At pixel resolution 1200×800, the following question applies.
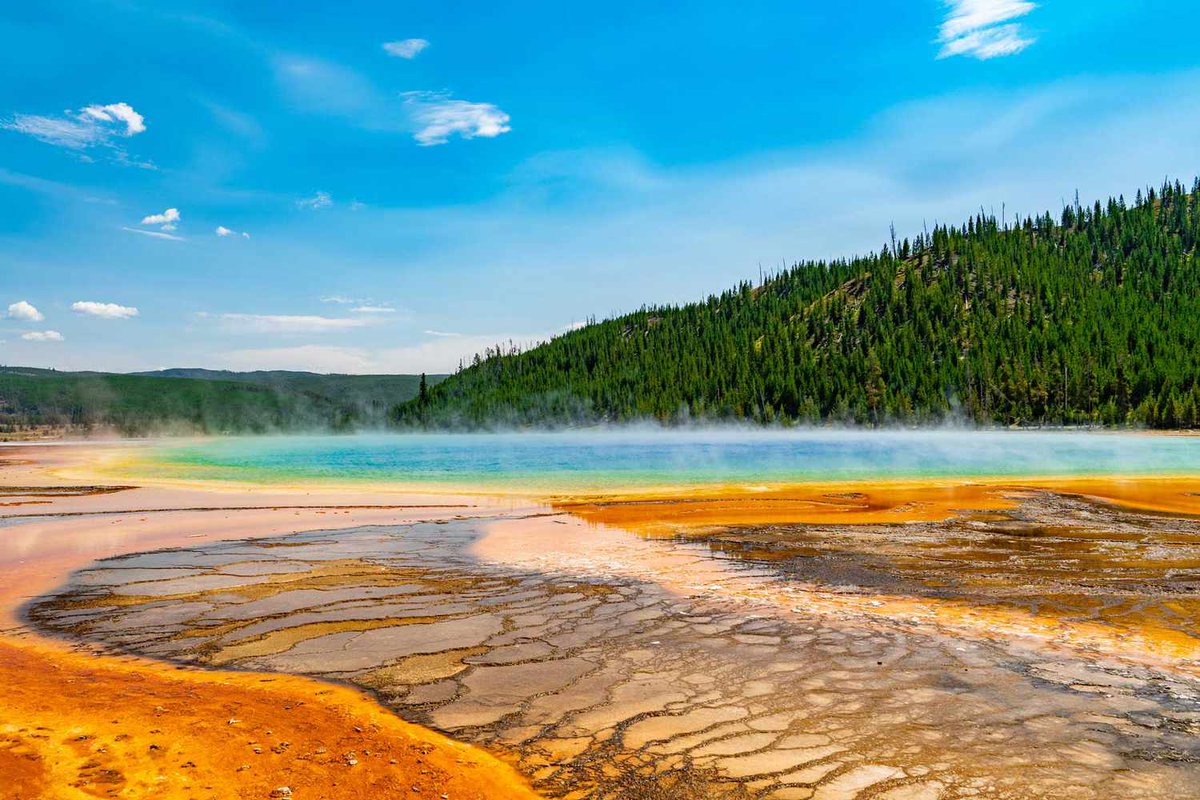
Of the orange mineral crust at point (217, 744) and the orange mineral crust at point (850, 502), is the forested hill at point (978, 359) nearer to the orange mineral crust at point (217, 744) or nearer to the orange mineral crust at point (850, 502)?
the orange mineral crust at point (850, 502)

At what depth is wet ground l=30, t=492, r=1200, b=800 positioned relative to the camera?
5.51 metres

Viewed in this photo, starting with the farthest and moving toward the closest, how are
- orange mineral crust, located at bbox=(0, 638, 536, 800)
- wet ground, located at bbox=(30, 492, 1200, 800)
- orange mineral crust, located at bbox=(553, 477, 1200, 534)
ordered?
orange mineral crust, located at bbox=(553, 477, 1200, 534) < wet ground, located at bbox=(30, 492, 1200, 800) < orange mineral crust, located at bbox=(0, 638, 536, 800)

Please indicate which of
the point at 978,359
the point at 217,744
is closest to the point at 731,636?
the point at 217,744

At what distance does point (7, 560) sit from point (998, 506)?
28.7 metres

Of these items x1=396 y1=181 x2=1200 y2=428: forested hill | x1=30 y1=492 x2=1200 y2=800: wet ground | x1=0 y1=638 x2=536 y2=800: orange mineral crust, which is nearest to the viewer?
x1=0 y1=638 x2=536 y2=800: orange mineral crust

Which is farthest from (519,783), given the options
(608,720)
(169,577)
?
(169,577)

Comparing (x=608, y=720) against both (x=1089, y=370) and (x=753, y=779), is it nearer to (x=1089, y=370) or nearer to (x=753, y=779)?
(x=753, y=779)

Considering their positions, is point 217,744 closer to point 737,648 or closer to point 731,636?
point 737,648

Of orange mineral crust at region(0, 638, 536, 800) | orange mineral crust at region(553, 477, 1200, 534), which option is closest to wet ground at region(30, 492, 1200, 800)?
orange mineral crust at region(0, 638, 536, 800)

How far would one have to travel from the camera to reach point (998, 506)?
2402 centimetres

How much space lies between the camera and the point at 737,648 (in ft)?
27.8

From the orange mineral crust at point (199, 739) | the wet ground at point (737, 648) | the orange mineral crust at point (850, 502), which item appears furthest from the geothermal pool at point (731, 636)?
the orange mineral crust at point (850, 502)

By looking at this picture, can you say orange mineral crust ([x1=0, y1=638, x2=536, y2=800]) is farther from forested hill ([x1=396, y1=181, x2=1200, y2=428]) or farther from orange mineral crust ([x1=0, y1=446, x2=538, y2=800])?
forested hill ([x1=396, y1=181, x2=1200, y2=428])

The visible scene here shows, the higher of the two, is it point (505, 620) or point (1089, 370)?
point (1089, 370)
